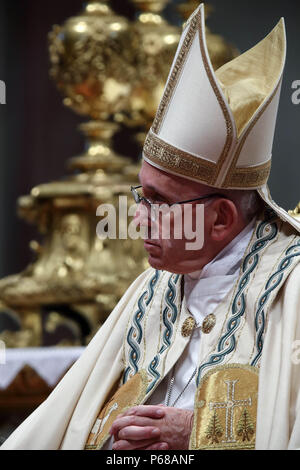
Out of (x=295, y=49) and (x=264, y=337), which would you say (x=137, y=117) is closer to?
(x=295, y=49)

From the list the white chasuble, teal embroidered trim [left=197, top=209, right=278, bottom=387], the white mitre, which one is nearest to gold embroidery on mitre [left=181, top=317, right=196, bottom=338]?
the white chasuble

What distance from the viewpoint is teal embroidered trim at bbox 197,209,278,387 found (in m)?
2.97

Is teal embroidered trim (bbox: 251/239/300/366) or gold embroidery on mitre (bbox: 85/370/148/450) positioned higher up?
teal embroidered trim (bbox: 251/239/300/366)

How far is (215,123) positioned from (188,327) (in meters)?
0.49

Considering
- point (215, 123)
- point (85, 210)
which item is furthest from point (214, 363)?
point (85, 210)

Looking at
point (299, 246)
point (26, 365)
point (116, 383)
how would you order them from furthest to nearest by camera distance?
1. point (26, 365)
2. point (116, 383)
3. point (299, 246)

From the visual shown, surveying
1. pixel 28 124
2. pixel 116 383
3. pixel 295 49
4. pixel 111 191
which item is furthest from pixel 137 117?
pixel 116 383

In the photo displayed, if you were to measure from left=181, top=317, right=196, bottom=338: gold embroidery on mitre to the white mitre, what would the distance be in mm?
332

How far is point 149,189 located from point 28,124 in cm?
586

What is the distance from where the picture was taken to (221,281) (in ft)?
10.1

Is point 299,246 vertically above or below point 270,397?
above

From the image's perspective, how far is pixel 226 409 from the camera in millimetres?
2881

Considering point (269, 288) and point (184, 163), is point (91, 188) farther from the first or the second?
point (269, 288)

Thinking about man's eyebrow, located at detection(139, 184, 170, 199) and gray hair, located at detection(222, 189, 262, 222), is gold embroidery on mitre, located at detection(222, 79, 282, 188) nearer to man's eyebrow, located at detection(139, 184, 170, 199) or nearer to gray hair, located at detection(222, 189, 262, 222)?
gray hair, located at detection(222, 189, 262, 222)
